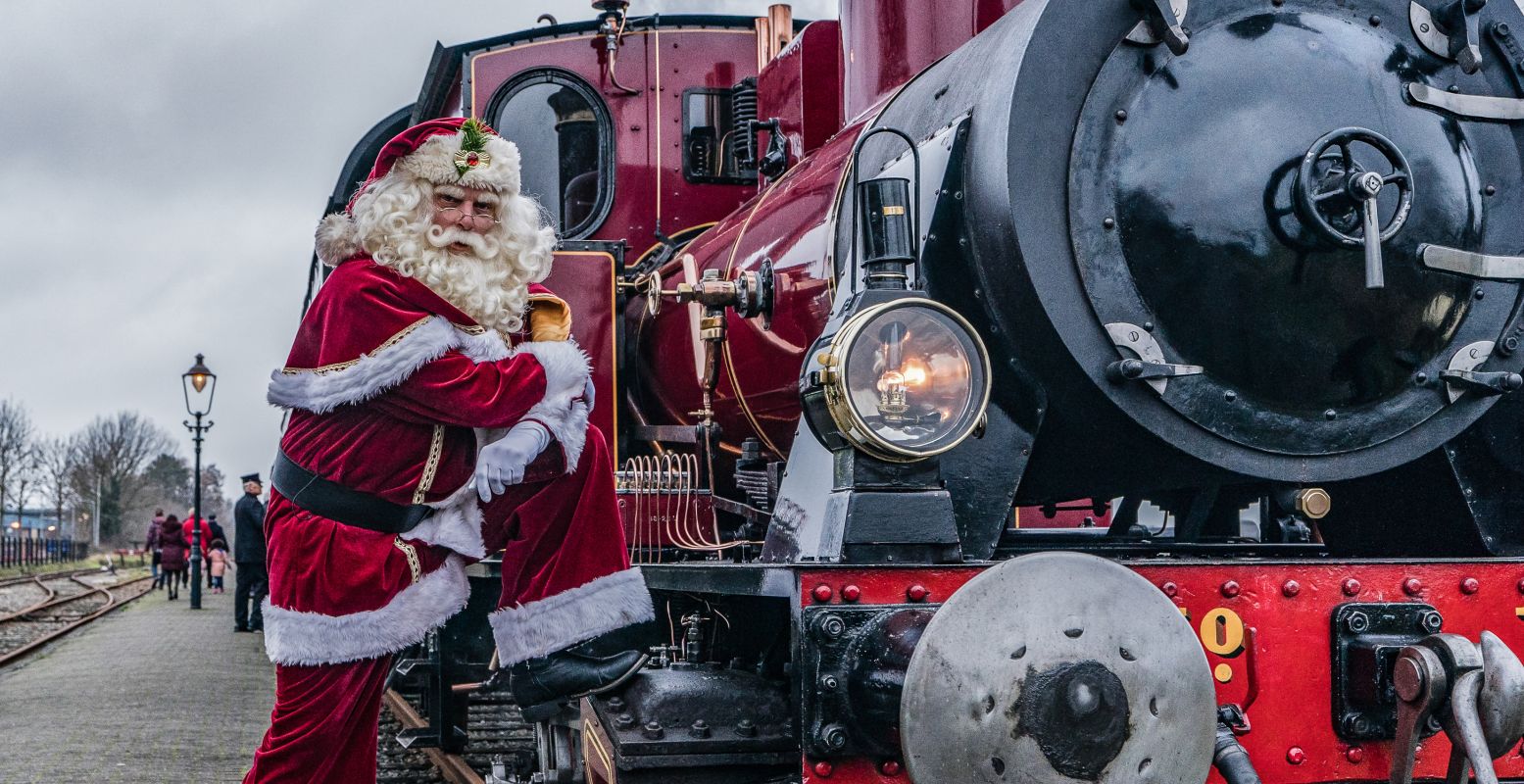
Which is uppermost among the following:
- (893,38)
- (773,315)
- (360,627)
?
(893,38)

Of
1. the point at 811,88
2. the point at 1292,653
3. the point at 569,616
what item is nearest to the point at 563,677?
the point at 569,616

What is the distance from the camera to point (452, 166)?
2.83m

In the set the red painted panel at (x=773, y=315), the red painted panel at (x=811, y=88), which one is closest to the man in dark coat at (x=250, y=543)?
the red painted panel at (x=773, y=315)

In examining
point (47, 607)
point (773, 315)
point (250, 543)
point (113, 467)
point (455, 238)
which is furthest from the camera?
point (113, 467)

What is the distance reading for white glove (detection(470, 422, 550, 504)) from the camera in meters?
2.61

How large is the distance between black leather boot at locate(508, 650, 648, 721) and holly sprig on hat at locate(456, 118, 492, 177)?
97 centimetres

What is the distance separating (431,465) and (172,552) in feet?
63.2

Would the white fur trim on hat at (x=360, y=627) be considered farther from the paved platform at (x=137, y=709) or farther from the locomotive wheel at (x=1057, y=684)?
the paved platform at (x=137, y=709)

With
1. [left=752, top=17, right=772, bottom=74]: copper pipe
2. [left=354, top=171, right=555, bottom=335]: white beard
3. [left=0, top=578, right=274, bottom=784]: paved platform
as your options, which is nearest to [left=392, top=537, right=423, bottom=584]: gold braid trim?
[left=354, top=171, right=555, bottom=335]: white beard

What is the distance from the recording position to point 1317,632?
226 centimetres

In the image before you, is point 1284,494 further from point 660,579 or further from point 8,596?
point 8,596

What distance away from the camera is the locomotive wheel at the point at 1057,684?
1916mm

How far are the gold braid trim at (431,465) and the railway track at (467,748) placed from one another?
1.71 metres

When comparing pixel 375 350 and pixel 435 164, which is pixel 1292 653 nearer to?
pixel 375 350
